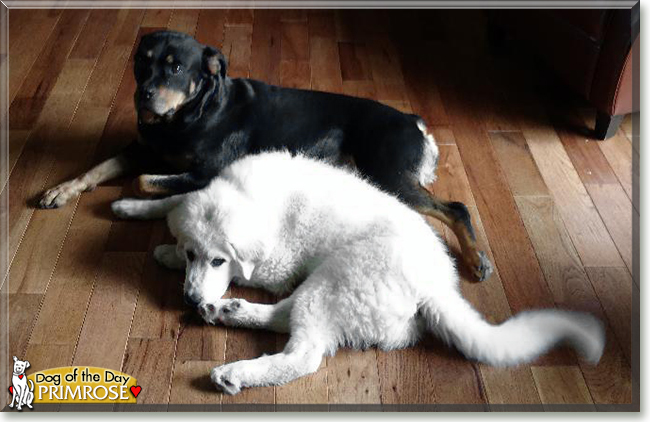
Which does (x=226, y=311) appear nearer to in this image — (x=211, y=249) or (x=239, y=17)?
(x=211, y=249)

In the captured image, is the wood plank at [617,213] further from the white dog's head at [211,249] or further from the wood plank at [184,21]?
the wood plank at [184,21]

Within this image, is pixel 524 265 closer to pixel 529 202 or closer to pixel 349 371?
pixel 529 202

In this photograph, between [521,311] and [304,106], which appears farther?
[304,106]

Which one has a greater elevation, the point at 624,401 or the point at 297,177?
the point at 297,177

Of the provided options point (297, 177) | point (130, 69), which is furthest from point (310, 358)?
point (130, 69)

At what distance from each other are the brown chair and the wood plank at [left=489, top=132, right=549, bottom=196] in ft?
1.08

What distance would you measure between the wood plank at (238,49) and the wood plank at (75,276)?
1.06m

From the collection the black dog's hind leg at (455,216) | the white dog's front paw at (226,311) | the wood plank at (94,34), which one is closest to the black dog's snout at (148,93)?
the white dog's front paw at (226,311)

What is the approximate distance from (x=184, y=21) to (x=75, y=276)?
6.63 feet

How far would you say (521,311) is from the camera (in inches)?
88.6

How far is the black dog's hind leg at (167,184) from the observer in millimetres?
2609

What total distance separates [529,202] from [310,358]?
45.0 inches

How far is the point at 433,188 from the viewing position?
279cm

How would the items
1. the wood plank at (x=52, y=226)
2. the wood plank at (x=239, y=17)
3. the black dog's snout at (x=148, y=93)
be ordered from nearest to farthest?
the wood plank at (x=52, y=226) → the black dog's snout at (x=148, y=93) → the wood plank at (x=239, y=17)
